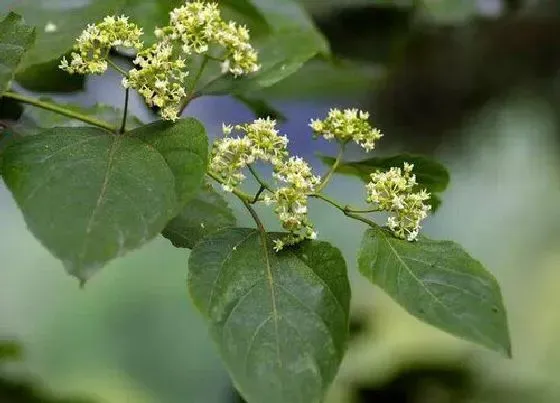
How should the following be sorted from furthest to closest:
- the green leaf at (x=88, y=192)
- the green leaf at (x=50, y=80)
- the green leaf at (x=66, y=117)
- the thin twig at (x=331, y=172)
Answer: the green leaf at (x=50, y=80) → the green leaf at (x=66, y=117) → the thin twig at (x=331, y=172) → the green leaf at (x=88, y=192)

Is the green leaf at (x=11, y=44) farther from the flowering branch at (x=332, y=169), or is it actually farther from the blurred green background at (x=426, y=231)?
the blurred green background at (x=426, y=231)

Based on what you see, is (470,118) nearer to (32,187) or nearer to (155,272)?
(155,272)

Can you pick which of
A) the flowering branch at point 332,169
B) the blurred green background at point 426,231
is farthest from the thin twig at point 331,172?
the blurred green background at point 426,231

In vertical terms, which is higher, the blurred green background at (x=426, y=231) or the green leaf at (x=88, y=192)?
the green leaf at (x=88, y=192)

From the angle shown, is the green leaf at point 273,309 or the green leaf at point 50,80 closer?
the green leaf at point 273,309

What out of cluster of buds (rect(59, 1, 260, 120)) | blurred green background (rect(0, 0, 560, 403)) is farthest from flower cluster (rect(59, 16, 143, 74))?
blurred green background (rect(0, 0, 560, 403))

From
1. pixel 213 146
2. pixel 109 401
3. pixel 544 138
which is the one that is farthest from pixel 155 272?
pixel 213 146
